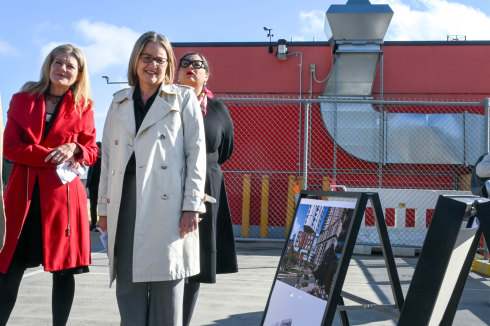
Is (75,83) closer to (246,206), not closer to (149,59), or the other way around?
(149,59)

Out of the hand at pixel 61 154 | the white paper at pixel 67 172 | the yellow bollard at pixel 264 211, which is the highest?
the hand at pixel 61 154

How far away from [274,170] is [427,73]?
14.3 feet

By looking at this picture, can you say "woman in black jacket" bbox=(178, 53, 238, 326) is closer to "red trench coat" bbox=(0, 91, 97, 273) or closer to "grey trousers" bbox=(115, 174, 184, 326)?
"grey trousers" bbox=(115, 174, 184, 326)

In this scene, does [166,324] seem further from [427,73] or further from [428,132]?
[427,73]

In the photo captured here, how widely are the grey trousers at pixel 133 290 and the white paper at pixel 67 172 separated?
2.50 feet

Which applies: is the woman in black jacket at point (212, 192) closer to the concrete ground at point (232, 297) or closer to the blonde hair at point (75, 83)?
Answer: the blonde hair at point (75, 83)

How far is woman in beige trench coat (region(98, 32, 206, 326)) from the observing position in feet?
8.28

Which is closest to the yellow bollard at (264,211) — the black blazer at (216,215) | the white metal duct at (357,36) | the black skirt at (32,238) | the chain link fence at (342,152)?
the chain link fence at (342,152)

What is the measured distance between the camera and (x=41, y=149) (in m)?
3.15

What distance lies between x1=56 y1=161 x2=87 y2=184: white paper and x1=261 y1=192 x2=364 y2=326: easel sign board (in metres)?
1.43

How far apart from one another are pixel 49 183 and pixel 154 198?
101 centimetres

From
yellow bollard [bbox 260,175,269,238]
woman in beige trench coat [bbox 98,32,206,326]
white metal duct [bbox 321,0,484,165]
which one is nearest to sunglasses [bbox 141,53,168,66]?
woman in beige trench coat [bbox 98,32,206,326]

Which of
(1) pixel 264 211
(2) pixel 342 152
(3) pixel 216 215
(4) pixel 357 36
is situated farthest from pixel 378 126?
(3) pixel 216 215

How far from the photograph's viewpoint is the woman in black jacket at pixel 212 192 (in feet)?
10.4
